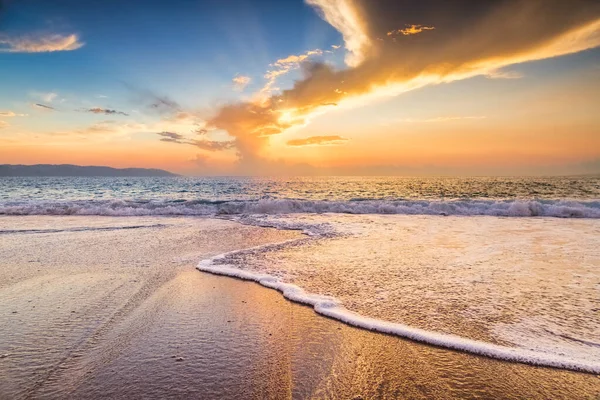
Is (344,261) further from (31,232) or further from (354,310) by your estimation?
(31,232)

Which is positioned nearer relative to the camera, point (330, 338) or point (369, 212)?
point (330, 338)

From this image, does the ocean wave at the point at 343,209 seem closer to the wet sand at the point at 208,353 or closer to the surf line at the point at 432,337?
the wet sand at the point at 208,353

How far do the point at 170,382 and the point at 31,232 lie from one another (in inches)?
527

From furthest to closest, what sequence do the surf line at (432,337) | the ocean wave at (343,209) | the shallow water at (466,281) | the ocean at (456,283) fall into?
the ocean wave at (343,209) < the shallow water at (466,281) < the ocean at (456,283) < the surf line at (432,337)

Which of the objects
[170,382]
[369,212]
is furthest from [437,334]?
[369,212]

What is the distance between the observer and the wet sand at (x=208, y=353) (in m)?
2.80

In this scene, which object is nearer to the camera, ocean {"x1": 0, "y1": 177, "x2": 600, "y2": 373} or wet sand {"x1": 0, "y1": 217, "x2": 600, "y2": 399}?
wet sand {"x1": 0, "y1": 217, "x2": 600, "y2": 399}

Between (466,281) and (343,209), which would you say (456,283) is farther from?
(343,209)

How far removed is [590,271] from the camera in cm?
651

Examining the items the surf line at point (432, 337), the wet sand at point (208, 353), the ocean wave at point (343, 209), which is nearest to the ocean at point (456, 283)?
the surf line at point (432, 337)

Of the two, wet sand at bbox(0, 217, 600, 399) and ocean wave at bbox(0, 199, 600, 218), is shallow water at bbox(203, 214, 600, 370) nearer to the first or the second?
wet sand at bbox(0, 217, 600, 399)

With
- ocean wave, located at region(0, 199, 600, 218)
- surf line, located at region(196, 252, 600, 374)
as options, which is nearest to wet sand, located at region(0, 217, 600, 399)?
surf line, located at region(196, 252, 600, 374)

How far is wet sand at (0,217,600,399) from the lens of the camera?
9.18 feet

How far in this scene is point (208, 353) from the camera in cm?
339
